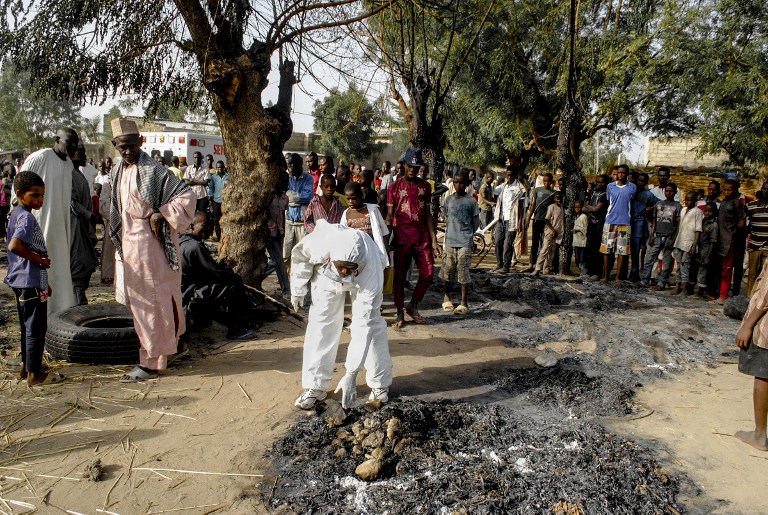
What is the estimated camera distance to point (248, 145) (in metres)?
7.23

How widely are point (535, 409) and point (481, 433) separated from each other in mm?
824

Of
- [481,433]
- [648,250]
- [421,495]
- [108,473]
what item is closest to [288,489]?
[421,495]

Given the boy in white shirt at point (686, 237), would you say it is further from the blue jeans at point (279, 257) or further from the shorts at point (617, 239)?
the blue jeans at point (279, 257)

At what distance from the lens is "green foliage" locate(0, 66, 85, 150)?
145 ft

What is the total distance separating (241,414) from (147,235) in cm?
166

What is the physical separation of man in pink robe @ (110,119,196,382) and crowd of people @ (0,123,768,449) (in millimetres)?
11

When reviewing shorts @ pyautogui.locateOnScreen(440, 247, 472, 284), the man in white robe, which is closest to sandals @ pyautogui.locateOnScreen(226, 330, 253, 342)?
the man in white robe

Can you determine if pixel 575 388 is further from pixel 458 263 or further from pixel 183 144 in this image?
pixel 183 144

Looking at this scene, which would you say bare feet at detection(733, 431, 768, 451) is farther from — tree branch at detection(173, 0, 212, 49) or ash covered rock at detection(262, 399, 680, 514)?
tree branch at detection(173, 0, 212, 49)

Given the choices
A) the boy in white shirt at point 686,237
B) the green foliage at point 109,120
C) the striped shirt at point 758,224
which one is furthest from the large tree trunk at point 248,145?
the green foliage at point 109,120

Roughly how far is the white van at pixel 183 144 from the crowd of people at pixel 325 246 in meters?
16.2

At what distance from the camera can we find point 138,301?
4949 millimetres

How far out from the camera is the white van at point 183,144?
25141mm

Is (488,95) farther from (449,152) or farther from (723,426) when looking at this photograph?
(723,426)
